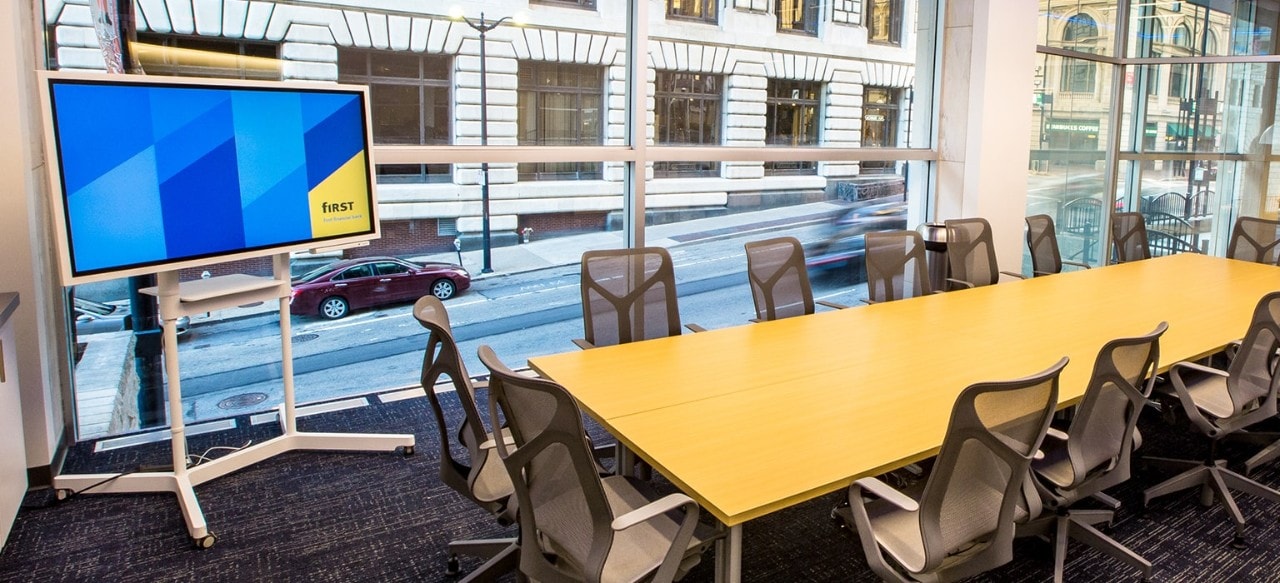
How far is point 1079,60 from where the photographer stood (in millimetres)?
7523

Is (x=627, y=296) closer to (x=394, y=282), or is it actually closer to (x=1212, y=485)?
(x=394, y=282)

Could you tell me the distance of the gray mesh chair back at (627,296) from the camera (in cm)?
378

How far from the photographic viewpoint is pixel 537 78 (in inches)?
200

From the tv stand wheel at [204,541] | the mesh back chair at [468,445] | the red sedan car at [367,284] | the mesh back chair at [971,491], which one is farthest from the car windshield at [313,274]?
the mesh back chair at [971,491]

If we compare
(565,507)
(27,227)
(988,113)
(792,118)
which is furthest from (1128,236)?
(27,227)

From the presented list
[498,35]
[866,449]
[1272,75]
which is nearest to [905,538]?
[866,449]

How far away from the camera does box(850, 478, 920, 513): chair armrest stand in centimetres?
212

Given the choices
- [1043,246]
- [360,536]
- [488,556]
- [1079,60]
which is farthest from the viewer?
[1079,60]

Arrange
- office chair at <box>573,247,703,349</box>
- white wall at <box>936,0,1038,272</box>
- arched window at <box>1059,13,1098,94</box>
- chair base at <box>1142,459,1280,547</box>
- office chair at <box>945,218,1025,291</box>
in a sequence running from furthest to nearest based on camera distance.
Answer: arched window at <box>1059,13,1098,94</box> → white wall at <box>936,0,1038,272</box> → office chair at <box>945,218,1025,291</box> → office chair at <box>573,247,703,349</box> → chair base at <box>1142,459,1280,547</box>

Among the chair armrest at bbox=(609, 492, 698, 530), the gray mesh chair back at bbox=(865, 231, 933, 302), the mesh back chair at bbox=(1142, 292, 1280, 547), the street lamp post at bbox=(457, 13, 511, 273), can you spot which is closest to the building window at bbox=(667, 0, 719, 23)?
the street lamp post at bbox=(457, 13, 511, 273)

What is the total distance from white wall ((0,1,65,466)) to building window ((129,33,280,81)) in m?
0.47

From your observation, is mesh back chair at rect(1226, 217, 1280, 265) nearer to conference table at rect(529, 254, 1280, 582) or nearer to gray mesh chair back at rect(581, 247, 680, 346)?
conference table at rect(529, 254, 1280, 582)

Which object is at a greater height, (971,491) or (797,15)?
(797,15)

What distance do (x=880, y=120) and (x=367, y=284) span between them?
4.17 m
